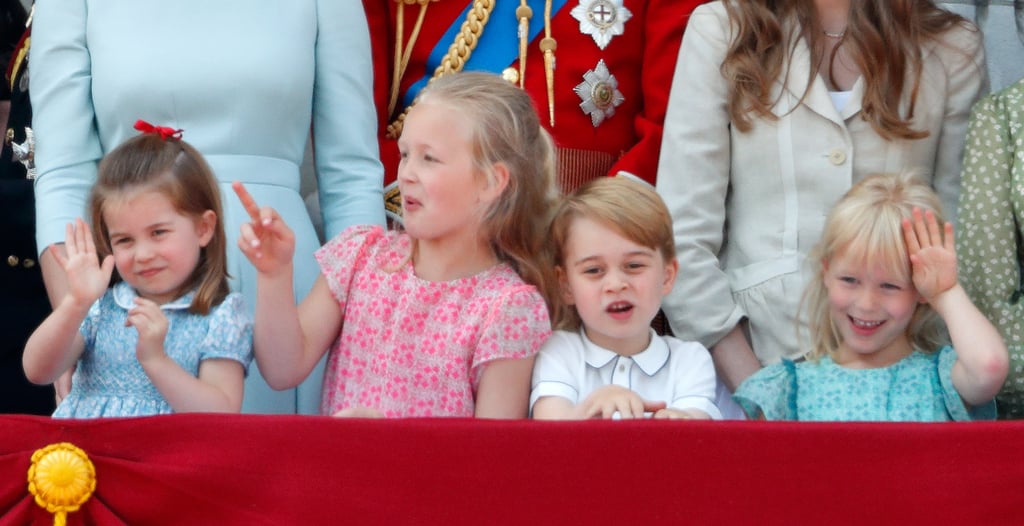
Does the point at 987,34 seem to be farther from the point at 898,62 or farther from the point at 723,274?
the point at 723,274

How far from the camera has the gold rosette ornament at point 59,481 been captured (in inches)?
81.8

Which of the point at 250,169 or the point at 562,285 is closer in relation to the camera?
the point at 562,285

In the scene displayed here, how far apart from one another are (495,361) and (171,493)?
2.18 ft

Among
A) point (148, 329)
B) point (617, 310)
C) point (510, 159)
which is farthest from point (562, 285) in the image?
point (148, 329)

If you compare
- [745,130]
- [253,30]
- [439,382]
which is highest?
[253,30]

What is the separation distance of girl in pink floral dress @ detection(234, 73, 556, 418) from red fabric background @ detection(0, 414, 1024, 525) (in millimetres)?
466

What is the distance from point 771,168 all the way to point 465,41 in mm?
690

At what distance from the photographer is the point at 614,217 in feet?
8.80

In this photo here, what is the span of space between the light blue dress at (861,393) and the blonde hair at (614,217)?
0.92ft

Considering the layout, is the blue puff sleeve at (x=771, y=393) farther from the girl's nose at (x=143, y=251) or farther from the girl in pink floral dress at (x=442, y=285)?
the girl's nose at (x=143, y=251)

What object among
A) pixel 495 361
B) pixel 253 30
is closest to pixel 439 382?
pixel 495 361

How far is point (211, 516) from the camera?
2115 mm

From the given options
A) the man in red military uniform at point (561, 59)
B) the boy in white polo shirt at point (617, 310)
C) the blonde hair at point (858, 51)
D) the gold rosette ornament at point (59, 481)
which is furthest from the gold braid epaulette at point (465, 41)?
the gold rosette ornament at point (59, 481)

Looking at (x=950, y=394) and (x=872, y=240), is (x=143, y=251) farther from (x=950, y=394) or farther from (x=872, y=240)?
(x=950, y=394)
